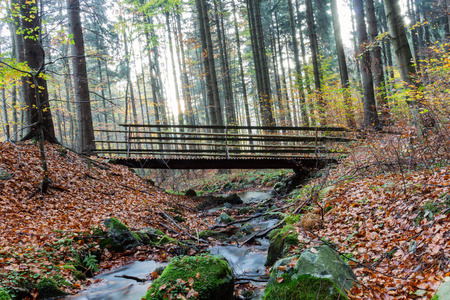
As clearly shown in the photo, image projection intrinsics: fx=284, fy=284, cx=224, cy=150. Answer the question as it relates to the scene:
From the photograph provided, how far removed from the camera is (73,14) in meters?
11.2

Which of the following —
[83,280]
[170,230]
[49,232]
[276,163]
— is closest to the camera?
[83,280]

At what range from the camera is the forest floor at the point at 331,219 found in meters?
3.42

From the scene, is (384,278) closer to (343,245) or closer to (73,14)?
(343,245)

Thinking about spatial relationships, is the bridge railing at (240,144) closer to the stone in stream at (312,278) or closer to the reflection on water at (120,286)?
the reflection on water at (120,286)

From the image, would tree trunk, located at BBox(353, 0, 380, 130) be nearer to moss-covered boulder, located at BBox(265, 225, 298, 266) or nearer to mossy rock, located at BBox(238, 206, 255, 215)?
mossy rock, located at BBox(238, 206, 255, 215)

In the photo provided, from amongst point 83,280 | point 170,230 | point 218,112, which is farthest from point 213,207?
point 83,280

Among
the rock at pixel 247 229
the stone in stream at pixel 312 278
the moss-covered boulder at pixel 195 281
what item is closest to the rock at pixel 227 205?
the rock at pixel 247 229

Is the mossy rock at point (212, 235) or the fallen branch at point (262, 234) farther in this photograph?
the mossy rock at point (212, 235)

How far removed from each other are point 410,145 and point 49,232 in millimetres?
7596

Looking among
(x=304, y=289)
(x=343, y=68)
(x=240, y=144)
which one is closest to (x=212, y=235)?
(x=304, y=289)

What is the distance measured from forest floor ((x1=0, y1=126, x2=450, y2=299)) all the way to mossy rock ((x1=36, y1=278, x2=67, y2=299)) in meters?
0.09

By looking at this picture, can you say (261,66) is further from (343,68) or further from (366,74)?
(366,74)

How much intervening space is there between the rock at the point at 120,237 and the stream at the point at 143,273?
59cm

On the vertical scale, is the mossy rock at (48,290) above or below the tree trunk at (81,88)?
below
